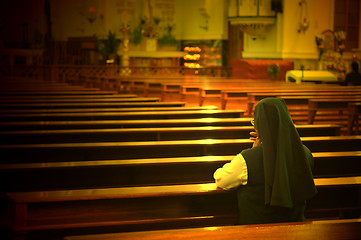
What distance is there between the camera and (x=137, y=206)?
259cm

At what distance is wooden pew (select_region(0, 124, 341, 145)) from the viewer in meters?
4.20

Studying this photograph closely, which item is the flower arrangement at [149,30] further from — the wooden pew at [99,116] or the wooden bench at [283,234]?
the wooden bench at [283,234]

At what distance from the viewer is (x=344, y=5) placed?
591 inches

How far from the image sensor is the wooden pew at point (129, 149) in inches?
142

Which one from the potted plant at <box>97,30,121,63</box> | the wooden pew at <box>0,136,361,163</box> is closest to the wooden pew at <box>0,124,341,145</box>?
the wooden pew at <box>0,136,361,163</box>

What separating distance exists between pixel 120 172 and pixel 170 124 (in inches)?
70.4

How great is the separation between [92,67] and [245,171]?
1297cm

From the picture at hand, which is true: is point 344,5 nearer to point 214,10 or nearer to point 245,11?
point 245,11

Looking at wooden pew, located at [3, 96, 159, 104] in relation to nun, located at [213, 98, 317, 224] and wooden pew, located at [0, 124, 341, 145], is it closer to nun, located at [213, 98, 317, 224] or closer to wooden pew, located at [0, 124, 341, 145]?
wooden pew, located at [0, 124, 341, 145]

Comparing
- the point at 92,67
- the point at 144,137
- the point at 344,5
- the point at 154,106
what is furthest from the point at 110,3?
the point at 144,137

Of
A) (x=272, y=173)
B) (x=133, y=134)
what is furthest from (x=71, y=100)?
(x=272, y=173)


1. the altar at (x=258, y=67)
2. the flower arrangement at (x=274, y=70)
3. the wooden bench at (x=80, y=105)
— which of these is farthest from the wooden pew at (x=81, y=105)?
the altar at (x=258, y=67)

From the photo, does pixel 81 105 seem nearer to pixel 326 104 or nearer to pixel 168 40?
pixel 326 104

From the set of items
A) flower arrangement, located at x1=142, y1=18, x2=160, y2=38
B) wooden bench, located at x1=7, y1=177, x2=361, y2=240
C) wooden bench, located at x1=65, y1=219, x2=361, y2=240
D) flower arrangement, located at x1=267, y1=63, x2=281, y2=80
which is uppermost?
flower arrangement, located at x1=142, y1=18, x2=160, y2=38
